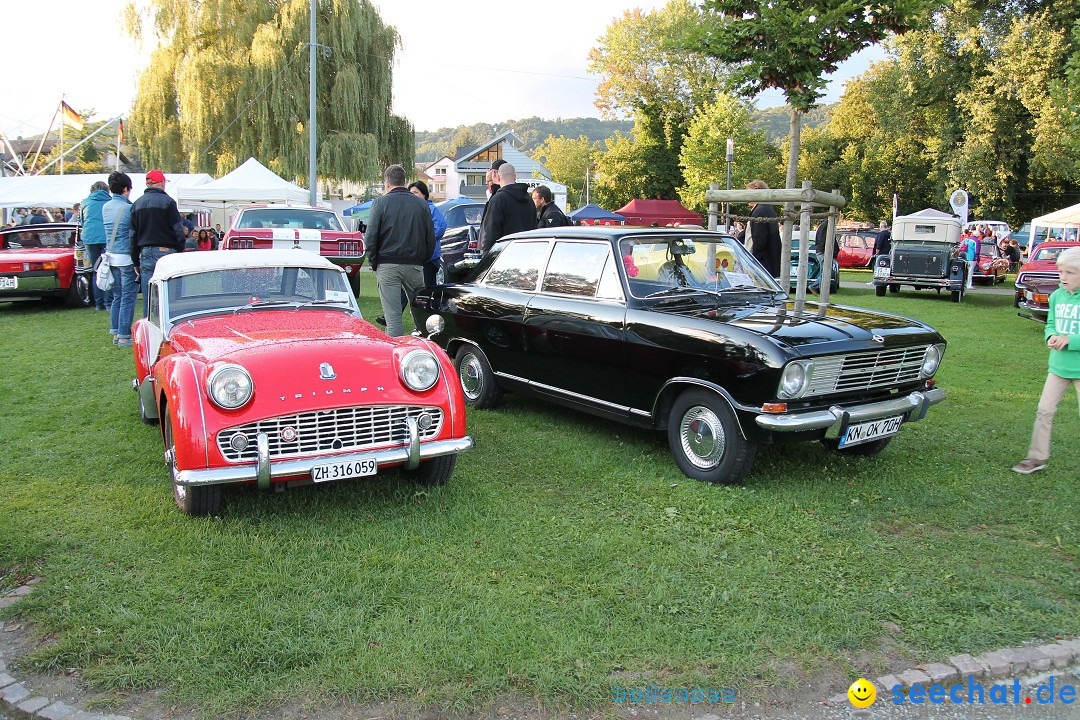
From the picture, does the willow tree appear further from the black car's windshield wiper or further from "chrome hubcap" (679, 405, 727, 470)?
"chrome hubcap" (679, 405, 727, 470)

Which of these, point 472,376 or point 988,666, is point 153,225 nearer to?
point 472,376

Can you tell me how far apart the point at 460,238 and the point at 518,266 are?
8993 mm

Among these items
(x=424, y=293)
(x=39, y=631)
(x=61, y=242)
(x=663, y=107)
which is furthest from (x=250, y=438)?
(x=663, y=107)

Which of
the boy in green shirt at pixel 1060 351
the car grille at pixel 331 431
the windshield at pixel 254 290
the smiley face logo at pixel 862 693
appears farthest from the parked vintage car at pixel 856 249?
the smiley face logo at pixel 862 693

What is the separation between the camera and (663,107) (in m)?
59.9

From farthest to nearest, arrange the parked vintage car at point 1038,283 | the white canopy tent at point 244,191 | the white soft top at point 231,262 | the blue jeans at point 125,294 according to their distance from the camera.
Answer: the white canopy tent at point 244,191, the parked vintage car at point 1038,283, the blue jeans at point 125,294, the white soft top at point 231,262

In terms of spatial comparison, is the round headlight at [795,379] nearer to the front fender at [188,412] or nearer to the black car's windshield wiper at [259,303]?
the front fender at [188,412]

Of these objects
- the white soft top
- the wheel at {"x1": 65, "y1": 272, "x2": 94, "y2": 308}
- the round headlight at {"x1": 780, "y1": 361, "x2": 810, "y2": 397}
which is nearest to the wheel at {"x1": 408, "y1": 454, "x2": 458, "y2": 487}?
the white soft top

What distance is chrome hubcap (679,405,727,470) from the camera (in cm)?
519

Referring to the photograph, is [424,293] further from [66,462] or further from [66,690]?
[66,690]

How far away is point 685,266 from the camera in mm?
6086

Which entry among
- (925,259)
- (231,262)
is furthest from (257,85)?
(231,262)

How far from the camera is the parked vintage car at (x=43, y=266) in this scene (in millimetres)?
12773

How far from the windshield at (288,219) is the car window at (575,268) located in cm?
869
